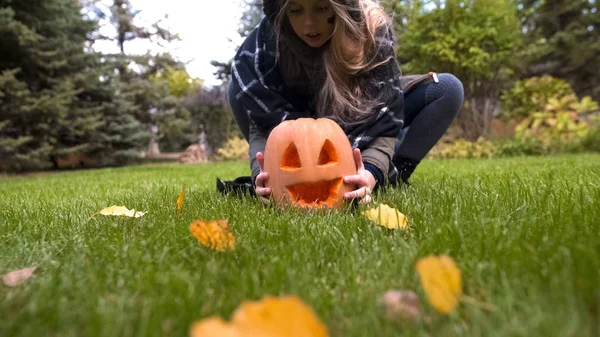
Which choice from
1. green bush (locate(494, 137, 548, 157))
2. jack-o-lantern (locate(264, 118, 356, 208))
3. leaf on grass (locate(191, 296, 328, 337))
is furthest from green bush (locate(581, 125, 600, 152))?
leaf on grass (locate(191, 296, 328, 337))

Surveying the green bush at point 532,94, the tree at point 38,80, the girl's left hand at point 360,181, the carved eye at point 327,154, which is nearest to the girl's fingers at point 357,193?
the girl's left hand at point 360,181

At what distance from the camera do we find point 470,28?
25.0 ft

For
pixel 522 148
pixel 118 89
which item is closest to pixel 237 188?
pixel 522 148

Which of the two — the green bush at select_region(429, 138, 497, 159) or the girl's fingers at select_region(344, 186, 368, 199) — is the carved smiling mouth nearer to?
the girl's fingers at select_region(344, 186, 368, 199)

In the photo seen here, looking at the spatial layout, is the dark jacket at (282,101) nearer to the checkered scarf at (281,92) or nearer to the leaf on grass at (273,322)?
the checkered scarf at (281,92)

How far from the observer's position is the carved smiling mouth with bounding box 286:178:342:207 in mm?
1739

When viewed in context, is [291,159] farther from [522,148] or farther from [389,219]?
[522,148]

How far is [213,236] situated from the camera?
1104 mm

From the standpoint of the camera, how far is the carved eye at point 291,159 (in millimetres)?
1781

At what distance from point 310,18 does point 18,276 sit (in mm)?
1509

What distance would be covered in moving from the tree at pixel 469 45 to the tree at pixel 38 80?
229 inches

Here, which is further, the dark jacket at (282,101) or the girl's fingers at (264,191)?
the dark jacket at (282,101)

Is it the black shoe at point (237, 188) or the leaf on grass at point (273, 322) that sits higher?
the leaf on grass at point (273, 322)

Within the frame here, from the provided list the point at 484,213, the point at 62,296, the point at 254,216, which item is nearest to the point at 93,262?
the point at 62,296
